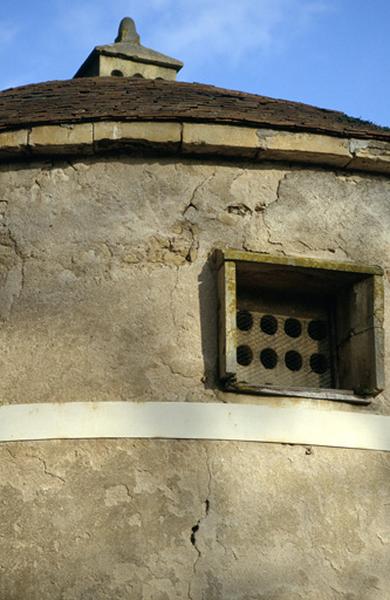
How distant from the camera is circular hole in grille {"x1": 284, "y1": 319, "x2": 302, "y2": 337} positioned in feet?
22.6

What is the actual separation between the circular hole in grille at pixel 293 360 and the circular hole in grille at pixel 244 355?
0.81ft

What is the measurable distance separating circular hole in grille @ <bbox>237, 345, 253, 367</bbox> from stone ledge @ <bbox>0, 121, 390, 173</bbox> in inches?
50.3

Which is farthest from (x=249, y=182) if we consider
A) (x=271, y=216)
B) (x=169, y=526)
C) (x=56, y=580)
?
(x=56, y=580)

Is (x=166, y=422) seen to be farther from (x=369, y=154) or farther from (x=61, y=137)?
(x=369, y=154)

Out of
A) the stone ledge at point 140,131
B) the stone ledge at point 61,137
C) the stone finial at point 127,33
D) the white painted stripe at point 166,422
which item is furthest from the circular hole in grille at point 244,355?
the stone finial at point 127,33

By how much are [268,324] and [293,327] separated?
0.57ft

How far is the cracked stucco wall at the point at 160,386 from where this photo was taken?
590 cm

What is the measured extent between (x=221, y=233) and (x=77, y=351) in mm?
1218

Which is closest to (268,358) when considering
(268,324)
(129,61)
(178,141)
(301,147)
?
(268,324)

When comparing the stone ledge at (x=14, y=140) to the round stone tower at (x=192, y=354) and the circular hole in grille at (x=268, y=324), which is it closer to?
the round stone tower at (x=192, y=354)

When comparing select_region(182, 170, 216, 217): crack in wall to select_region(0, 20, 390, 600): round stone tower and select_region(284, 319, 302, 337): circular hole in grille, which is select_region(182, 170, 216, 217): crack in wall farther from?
select_region(284, 319, 302, 337): circular hole in grille

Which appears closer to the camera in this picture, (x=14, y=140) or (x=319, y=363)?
(x=14, y=140)

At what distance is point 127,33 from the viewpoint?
11078 mm

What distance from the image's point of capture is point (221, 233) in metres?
6.79
